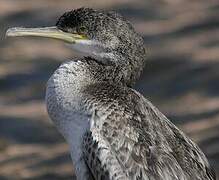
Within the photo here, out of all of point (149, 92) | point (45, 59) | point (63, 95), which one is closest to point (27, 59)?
point (45, 59)

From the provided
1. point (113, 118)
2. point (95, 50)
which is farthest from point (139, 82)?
point (113, 118)

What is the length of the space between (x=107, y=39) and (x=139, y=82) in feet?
19.3

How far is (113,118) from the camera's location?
808cm

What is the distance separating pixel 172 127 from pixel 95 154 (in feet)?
2.62

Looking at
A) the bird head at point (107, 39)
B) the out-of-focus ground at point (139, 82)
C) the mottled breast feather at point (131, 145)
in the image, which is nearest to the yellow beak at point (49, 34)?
the bird head at point (107, 39)

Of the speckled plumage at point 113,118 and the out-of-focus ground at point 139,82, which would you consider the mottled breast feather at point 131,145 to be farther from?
the out-of-focus ground at point 139,82

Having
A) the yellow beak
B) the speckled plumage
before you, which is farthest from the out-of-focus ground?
the yellow beak

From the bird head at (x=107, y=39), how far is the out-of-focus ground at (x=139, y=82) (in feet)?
11.7

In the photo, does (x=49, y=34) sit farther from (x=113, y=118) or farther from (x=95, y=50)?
(x=113, y=118)

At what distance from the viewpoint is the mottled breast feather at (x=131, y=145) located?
7938mm

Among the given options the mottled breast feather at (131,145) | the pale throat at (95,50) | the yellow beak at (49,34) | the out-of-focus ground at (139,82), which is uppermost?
the yellow beak at (49,34)

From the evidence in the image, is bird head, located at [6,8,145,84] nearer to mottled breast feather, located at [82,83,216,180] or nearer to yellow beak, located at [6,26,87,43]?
yellow beak, located at [6,26,87,43]

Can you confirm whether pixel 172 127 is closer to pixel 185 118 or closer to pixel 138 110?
pixel 138 110

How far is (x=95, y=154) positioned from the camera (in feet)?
26.1
